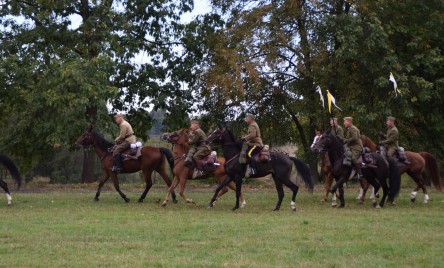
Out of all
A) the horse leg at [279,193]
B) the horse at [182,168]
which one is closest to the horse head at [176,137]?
the horse at [182,168]

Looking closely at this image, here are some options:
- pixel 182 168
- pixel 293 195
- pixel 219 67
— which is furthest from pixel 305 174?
pixel 219 67

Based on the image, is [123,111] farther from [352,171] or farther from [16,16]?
[352,171]

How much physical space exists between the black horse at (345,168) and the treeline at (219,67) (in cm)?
1136

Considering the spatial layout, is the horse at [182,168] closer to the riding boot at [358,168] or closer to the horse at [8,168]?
the riding boot at [358,168]

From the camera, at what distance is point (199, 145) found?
22.0 metres

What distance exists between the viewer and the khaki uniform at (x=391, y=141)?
22.9 meters

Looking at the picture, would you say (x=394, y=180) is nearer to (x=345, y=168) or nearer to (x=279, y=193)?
(x=345, y=168)

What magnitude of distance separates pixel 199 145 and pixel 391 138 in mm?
6001

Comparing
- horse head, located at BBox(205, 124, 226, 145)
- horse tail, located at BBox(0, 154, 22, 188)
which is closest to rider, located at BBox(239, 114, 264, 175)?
horse head, located at BBox(205, 124, 226, 145)

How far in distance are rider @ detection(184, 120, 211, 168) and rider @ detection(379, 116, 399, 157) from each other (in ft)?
18.6

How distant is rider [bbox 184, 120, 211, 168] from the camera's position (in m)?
21.8

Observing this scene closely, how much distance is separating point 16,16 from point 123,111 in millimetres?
7009

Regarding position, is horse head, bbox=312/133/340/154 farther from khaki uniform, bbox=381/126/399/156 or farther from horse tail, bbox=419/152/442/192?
horse tail, bbox=419/152/442/192

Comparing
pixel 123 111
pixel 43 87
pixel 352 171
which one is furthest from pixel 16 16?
pixel 352 171
